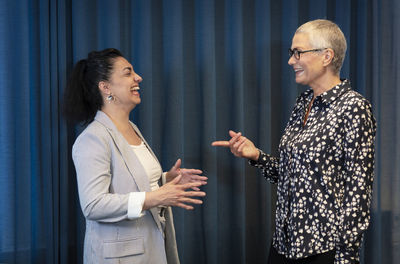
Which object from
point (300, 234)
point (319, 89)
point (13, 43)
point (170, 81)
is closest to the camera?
point (300, 234)

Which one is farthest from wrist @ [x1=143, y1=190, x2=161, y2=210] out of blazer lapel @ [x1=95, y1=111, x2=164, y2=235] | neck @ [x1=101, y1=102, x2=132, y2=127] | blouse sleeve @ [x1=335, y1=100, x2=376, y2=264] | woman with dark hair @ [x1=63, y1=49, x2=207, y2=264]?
blouse sleeve @ [x1=335, y1=100, x2=376, y2=264]

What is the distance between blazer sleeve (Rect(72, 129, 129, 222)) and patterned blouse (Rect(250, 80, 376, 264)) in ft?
2.29

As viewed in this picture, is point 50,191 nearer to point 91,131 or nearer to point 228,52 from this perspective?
point 91,131

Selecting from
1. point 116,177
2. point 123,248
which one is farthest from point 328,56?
point 123,248

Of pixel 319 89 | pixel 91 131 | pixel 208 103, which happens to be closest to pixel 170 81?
pixel 208 103

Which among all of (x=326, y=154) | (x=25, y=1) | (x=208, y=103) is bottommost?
(x=326, y=154)

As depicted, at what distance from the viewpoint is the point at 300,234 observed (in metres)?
1.57

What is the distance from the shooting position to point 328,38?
1607mm

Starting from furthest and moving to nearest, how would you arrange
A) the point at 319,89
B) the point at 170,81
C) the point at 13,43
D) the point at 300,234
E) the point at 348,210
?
the point at 170,81 < the point at 13,43 < the point at 319,89 < the point at 300,234 < the point at 348,210

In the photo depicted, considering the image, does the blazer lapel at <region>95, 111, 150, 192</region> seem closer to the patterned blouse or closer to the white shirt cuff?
the white shirt cuff

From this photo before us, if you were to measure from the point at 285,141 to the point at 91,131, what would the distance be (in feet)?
2.78

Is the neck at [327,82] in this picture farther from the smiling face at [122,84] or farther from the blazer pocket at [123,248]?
the blazer pocket at [123,248]

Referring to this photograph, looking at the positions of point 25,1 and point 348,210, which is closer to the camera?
point 348,210

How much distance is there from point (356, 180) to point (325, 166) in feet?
0.42
